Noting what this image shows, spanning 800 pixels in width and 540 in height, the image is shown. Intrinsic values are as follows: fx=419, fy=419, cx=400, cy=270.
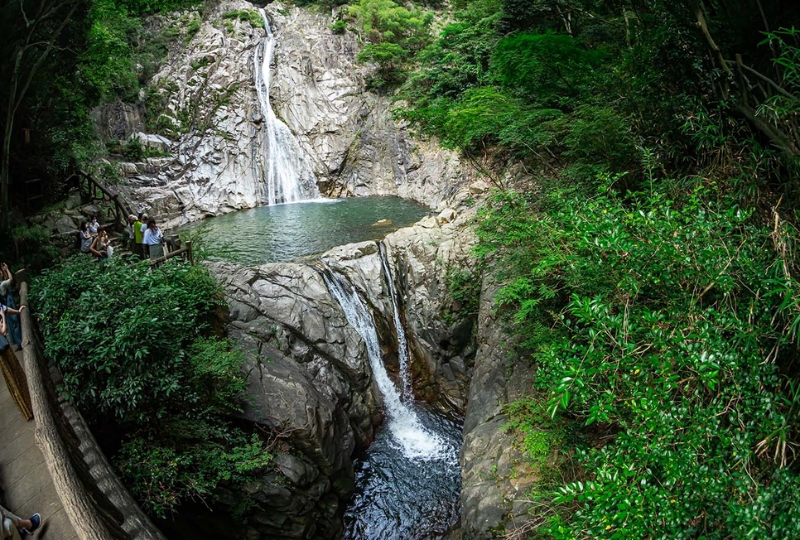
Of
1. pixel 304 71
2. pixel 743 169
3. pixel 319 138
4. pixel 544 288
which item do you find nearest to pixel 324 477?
pixel 544 288

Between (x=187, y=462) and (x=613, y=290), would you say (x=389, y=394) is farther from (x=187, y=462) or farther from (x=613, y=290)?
(x=613, y=290)

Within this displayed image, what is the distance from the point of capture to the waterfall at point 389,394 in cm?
949

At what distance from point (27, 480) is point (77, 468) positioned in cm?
118

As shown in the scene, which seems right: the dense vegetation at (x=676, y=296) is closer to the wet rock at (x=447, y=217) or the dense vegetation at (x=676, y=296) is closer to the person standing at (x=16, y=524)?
the wet rock at (x=447, y=217)

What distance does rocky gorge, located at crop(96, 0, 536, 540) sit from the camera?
6.86m

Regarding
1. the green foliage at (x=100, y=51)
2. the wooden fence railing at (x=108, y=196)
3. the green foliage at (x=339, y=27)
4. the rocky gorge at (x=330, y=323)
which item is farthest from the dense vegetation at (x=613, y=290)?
the green foliage at (x=339, y=27)

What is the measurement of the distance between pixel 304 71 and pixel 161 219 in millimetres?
13941

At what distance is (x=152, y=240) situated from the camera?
32.7 ft

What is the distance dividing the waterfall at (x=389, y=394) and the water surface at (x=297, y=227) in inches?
109

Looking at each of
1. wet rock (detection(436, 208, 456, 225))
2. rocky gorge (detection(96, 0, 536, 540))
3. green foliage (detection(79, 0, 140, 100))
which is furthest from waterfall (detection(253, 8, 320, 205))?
wet rock (detection(436, 208, 456, 225))

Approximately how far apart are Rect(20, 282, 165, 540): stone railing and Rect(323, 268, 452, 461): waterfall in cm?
576

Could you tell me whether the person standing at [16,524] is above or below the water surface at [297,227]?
above

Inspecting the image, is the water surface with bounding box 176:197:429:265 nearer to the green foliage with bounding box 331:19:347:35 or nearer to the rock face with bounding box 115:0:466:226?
the rock face with bounding box 115:0:466:226

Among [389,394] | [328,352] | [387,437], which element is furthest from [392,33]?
[387,437]
